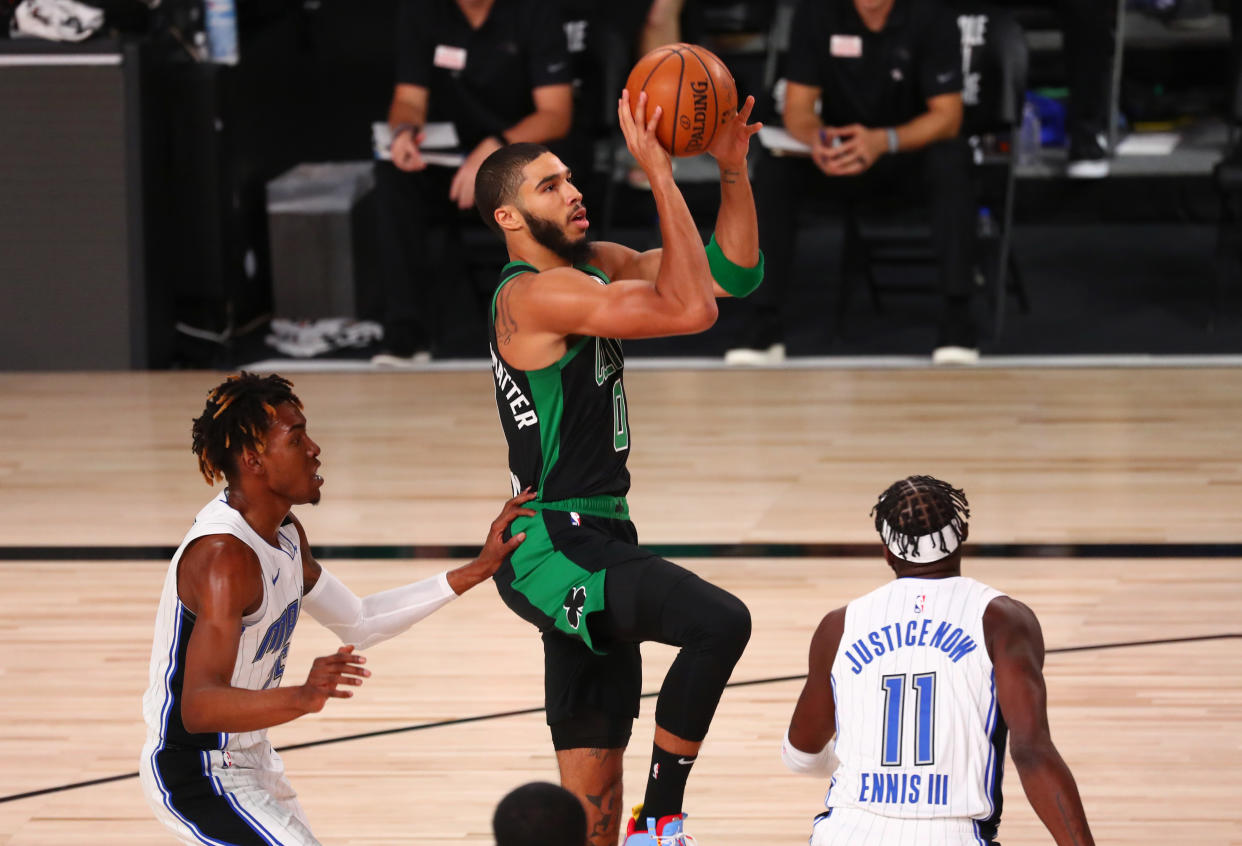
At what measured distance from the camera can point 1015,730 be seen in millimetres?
2416

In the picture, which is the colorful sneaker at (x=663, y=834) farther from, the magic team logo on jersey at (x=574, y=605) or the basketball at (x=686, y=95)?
the basketball at (x=686, y=95)

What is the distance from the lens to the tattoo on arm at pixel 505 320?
10.3 feet

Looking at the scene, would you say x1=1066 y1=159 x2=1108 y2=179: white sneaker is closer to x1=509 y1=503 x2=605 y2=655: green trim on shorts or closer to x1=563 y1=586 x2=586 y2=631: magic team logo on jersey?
x1=509 y1=503 x2=605 y2=655: green trim on shorts

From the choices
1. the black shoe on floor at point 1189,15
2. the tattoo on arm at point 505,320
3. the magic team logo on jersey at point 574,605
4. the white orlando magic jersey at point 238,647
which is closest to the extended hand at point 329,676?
the white orlando magic jersey at point 238,647

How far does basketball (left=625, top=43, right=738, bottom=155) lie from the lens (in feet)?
10.7

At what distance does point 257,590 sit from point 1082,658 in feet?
7.71

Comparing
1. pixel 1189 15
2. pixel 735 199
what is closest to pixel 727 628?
pixel 735 199

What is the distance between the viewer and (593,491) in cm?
319

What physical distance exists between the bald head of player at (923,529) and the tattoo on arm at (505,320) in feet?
2.84

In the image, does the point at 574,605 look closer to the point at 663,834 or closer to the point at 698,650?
the point at 698,650

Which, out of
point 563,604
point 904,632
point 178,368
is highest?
point 904,632

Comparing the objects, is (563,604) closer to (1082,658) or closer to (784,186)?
(1082,658)

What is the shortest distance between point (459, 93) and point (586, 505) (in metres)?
5.40

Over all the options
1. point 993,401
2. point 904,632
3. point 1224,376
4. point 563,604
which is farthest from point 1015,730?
point 1224,376
